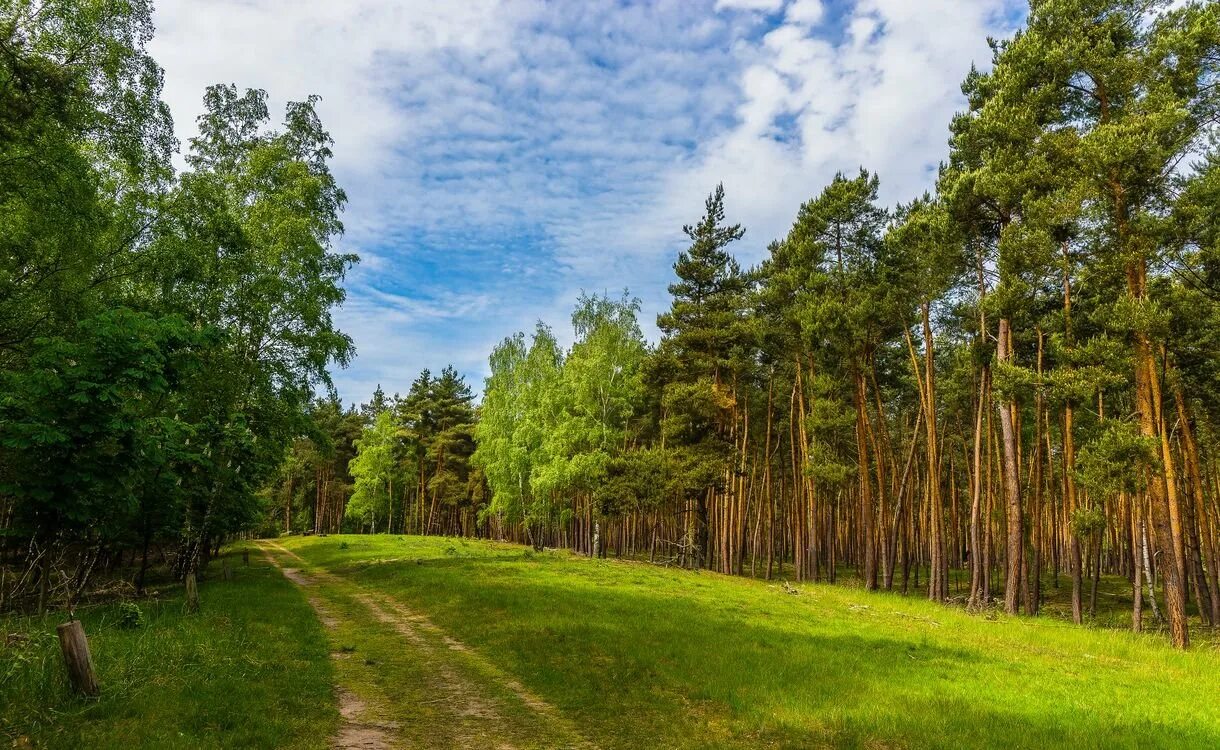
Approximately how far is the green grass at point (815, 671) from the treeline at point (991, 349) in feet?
19.6

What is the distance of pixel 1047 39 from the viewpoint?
69.8ft

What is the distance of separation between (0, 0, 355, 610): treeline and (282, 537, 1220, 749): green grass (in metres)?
6.66

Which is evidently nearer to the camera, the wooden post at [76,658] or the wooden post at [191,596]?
the wooden post at [76,658]

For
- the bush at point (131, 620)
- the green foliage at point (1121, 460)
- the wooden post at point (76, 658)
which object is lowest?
the bush at point (131, 620)

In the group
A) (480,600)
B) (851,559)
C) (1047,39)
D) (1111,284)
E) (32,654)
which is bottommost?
(851,559)

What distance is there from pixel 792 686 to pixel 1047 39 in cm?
2307

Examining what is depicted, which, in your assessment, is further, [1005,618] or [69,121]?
[1005,618]

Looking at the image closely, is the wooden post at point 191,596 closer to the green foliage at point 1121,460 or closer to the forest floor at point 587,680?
the forest floor at point 587,680

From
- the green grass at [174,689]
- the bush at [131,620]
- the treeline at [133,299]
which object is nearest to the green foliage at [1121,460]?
the green grass at [174,689]

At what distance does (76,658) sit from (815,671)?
11.6 m

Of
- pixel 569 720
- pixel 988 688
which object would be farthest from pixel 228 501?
pixel 988 688

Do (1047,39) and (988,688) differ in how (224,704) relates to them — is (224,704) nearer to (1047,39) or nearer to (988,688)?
(988,688)

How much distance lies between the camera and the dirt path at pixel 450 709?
8.09 metres

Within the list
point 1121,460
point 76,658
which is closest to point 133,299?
point 76,658
